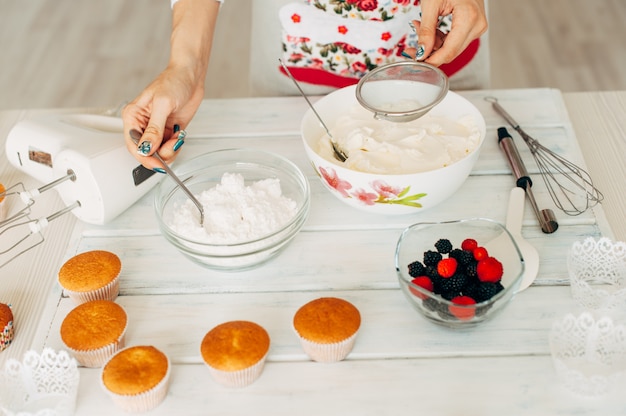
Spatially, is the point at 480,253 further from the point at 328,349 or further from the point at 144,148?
the point at 144,148

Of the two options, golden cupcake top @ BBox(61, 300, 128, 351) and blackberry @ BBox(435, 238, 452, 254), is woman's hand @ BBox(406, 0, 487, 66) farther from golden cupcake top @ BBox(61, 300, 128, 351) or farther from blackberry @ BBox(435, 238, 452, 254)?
golden cupcake top @ BBox(61, 300, 128, 351)

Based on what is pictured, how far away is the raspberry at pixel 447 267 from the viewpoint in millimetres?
1052

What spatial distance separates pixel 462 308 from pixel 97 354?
0.56 metres

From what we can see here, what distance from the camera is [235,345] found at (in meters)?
1.02

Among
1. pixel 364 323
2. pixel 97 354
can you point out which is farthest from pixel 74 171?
pixel 364 323

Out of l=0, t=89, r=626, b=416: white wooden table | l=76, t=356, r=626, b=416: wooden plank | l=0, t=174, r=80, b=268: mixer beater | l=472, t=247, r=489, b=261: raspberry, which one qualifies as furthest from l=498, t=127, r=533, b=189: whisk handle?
l=0, t=174, r=80, b=268: mixer beater

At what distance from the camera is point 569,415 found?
96cm

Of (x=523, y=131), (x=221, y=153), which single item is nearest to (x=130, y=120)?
(x=221, y=153)

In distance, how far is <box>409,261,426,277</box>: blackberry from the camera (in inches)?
42.6

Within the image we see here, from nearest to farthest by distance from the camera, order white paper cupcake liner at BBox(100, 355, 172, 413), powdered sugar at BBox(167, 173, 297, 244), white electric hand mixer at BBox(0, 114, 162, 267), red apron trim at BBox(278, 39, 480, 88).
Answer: white paper cupcake liner at BBox(100, 355, 172, 413)
powdered sugar at BBox(167, 173, 297, 244)
white electric hand mixer at BBox(0, 114, 162, 267)
red apron trim at BBox(278, 39, 480, 88)

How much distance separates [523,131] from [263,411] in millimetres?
863

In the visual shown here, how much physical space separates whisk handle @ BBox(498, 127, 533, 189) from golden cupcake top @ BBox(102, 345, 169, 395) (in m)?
0.75

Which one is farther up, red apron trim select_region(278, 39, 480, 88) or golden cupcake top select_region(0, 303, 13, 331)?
golden cupcake top select_region(0, 303, 13, 331)

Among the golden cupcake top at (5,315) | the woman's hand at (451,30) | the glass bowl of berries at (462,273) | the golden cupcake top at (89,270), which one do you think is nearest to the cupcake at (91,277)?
the golden cupcake top at (89,270)
